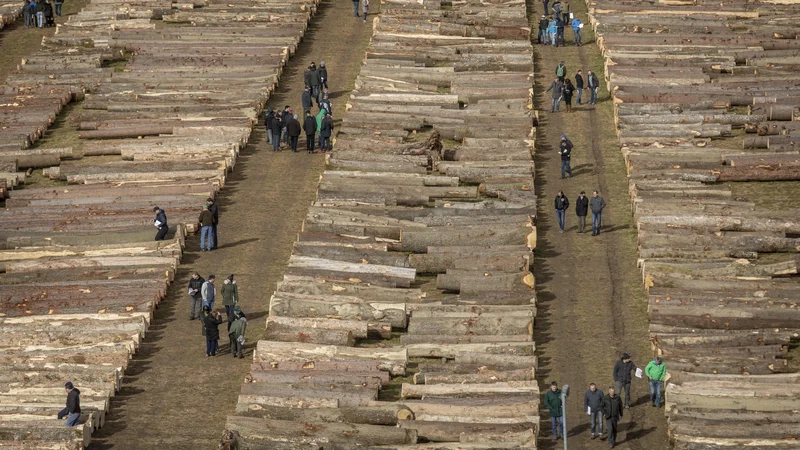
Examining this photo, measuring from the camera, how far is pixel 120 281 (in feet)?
176

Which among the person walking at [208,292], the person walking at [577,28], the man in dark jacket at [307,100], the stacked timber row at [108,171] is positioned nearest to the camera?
the stacked timber row at [108,171]

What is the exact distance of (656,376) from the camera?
46.3 meters

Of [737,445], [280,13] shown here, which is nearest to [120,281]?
[737,445]

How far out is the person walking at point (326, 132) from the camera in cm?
6581

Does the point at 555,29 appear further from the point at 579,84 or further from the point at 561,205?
the point at 561,205

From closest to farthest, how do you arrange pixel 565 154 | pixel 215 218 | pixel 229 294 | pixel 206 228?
pixel 229 294
pixel 206 228
pixel 215 218
pixel 565 154

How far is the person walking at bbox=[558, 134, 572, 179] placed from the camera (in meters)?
63.0

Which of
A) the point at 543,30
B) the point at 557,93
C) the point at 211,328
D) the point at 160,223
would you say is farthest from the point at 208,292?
the point at 543,30

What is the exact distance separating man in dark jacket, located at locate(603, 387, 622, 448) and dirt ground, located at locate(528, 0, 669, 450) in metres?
0.45

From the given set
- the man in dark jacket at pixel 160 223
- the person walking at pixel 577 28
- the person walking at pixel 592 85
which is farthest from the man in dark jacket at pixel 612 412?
the person walking at pixel 577 28

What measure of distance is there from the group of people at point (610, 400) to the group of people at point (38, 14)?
47922 mm

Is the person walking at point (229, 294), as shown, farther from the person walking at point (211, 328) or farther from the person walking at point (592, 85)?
the person walking at point (592, 85)

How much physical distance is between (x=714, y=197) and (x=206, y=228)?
1918 cm

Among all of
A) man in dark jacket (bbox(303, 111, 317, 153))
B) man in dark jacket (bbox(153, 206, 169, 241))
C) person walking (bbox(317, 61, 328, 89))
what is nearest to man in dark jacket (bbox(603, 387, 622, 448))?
man in dark jacket (bbox(153, 206, 169, 241))
